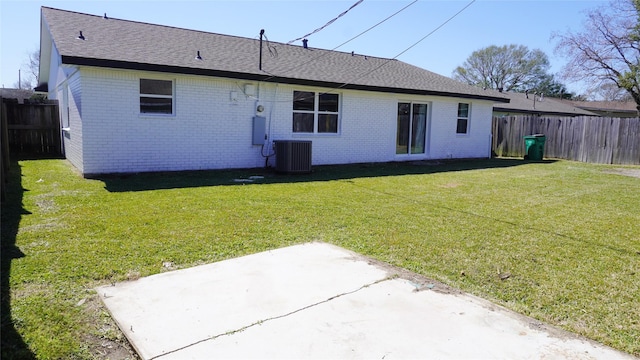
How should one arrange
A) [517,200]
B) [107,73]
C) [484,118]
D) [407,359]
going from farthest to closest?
1. [484,118]
2. [107,73]
3. [517,200]
4. [407,359]

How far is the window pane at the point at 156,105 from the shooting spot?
1030cm

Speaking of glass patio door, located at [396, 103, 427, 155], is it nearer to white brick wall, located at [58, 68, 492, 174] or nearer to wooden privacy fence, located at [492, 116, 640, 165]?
white brick wall, located at [58, 68, 492, 174]

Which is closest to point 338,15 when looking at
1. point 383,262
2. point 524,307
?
point 383,262

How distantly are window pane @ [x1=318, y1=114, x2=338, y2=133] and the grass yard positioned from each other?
3564mm

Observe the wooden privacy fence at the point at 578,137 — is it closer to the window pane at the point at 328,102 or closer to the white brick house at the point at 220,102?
the white brick house at the point at 220,102

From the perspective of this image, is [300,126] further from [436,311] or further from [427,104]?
[436,311]

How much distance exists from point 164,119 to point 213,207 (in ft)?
15.4

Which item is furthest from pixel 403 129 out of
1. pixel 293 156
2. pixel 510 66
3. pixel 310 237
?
pixel 510 66

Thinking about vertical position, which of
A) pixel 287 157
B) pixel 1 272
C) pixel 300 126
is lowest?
pixel 1 272

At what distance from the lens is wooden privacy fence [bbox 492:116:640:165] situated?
51.9 feet

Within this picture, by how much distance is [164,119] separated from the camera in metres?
10.5

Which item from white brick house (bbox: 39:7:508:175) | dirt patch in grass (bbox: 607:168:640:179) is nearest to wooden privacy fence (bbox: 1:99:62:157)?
white brick house (bbox: 39:7:508:175)

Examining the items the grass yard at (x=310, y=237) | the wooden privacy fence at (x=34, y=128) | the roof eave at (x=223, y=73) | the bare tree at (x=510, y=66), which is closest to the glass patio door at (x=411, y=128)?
the roof eave at (x=223, y=73)

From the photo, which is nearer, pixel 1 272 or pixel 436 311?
pixel 436 311
